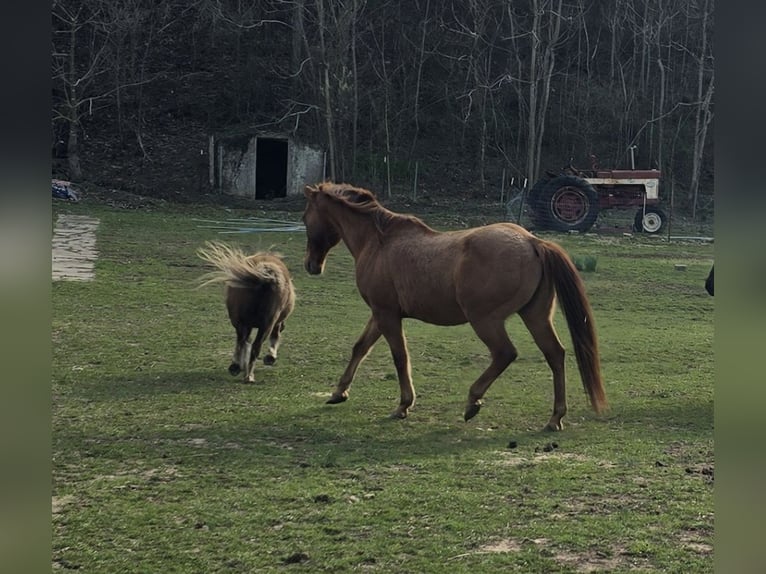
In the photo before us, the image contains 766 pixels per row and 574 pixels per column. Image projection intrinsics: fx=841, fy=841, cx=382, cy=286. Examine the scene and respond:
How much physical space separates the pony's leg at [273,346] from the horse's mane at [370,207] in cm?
168

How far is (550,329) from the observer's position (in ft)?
18.2

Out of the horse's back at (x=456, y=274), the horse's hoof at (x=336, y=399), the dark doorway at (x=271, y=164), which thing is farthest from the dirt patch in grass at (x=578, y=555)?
the dark doorway at (x=271, y=164)

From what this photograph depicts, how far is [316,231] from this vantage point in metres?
6.71

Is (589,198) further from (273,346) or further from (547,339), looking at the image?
(547,339)

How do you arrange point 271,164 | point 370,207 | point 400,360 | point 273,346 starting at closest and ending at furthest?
point 400,360 < point 370,207 < point 273,346 < point 271,164

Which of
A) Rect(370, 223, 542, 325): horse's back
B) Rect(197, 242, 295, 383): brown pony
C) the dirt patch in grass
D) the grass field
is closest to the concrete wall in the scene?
the grass field

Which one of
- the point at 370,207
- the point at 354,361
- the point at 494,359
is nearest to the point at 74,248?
the point at 370,207

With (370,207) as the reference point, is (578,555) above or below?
below

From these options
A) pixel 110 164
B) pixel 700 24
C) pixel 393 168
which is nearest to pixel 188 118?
pixel 110 164

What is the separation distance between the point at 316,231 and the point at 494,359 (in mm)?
1980

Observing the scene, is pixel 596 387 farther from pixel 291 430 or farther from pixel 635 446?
pixel 291 430

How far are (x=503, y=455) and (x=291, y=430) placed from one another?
4.46 feet

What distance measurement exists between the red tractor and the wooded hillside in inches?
140
